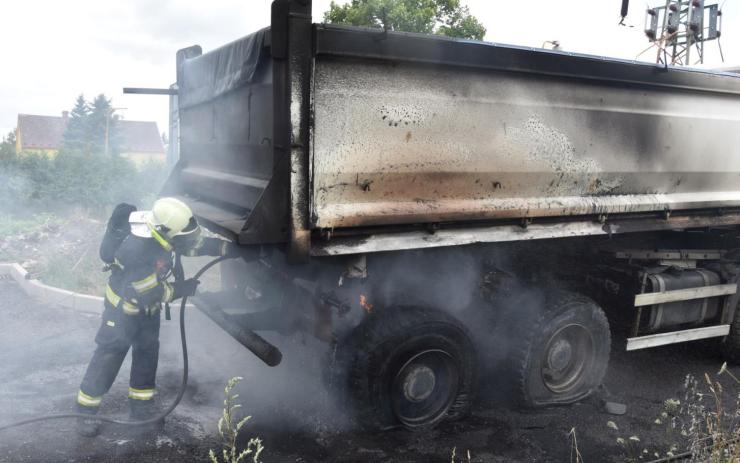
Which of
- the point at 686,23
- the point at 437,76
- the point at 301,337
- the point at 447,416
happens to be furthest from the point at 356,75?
the point at 686,23

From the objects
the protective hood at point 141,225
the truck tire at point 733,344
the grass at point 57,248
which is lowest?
the truck tire at point 733,344

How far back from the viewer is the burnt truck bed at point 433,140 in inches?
126

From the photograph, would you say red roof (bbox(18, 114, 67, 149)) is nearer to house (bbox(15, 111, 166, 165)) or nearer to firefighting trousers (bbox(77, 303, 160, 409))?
house (bbox(15, 111, 166, 165))

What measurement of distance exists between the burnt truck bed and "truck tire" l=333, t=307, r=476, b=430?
553mm

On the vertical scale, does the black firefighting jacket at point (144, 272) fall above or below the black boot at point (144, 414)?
above

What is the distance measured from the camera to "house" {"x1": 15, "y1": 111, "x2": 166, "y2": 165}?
4791 cm

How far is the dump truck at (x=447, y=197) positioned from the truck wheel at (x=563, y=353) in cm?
2

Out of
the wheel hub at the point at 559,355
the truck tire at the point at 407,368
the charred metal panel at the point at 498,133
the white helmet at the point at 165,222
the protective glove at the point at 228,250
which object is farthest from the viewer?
the wheel hub at the point at 559,355

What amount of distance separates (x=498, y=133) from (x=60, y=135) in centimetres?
5492

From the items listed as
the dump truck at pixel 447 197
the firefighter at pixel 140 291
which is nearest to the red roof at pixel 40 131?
the firefighter at pixel 140 291

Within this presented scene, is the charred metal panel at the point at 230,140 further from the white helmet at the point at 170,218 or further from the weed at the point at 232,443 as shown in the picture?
the weed at the point at 232,443

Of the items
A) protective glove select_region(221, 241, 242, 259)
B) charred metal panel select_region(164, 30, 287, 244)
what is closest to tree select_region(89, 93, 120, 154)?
charred metal panel select_region(164, 30, 287, 244)

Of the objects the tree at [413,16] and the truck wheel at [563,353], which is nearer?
the truck wheel at [563,353]

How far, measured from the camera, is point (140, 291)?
3.75 meters
